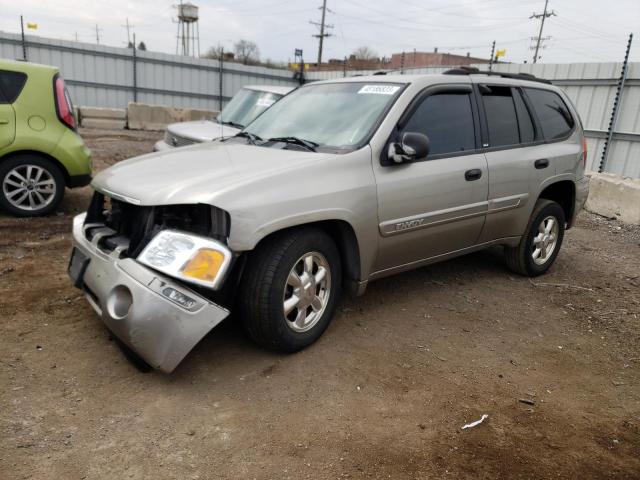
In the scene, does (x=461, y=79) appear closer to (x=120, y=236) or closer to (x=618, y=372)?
(x=618, y=372)

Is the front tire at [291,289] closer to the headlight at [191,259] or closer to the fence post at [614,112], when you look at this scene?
the headlight at [191,259]

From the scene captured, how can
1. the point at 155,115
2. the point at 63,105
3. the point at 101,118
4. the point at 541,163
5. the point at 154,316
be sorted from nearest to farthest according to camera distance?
the point at 154,316 < the point at 541,163 < the point at 63,105 < the point at 101,118 < the point at 155,115

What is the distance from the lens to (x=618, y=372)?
11.3 feet

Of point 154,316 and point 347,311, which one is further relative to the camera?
point 347,311

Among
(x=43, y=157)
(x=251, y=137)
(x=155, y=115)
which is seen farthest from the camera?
(x=155, y=115)

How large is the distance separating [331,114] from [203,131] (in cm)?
388

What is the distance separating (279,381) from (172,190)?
1282mm

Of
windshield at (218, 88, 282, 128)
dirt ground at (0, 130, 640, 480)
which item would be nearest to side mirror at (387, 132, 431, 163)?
dirt ground at (0, 130, 640, 480)

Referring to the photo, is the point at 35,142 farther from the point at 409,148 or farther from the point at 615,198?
the point at 615,198

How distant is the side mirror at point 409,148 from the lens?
3.42 meters

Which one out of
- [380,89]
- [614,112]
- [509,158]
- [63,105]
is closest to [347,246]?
[380,89]

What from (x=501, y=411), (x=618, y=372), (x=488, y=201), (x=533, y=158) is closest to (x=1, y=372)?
(x=501, y=411)

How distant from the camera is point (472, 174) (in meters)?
4.02

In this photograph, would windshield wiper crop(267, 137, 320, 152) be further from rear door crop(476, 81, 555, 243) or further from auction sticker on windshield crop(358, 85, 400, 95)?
rear door crop(476, 81, 555, 243)
